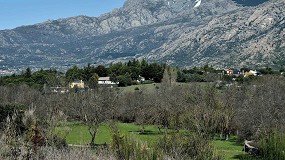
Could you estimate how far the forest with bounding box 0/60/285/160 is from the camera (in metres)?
15.7

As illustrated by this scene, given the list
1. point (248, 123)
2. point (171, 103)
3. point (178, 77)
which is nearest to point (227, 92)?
point (171, 103)

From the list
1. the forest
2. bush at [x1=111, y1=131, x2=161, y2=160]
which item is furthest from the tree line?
bush at [x1=111, y1=131, x2=161, y2=160]

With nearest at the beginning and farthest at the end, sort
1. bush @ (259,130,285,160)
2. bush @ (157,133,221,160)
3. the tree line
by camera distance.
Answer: bush @ (259,130,285,160) → bush @ (157,133,221,160) → the tree line

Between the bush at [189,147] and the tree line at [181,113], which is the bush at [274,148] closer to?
the tree line at [181,113]

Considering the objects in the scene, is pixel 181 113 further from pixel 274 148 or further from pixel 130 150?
pixel 130 150

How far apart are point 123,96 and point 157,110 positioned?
26.5 metres

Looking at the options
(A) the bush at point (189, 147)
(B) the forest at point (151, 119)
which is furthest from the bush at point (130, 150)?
(A) the bush at point (189, 147)

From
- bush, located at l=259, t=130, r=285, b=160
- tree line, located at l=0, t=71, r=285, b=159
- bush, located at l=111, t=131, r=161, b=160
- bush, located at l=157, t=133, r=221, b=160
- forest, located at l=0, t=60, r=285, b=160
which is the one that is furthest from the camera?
tree line, located at l=0, t=71, r=285, b=159

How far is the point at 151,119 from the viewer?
73125mm

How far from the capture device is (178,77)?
135500 millimetres

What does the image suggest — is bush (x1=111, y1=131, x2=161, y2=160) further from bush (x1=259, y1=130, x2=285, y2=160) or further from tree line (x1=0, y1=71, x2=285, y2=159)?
bush (x1=259, y1=130, x2=285, y2=160)

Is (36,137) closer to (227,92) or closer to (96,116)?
(96,116)

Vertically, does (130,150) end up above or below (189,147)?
above

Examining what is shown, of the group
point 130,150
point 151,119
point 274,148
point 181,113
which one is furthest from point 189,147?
point 151,119
